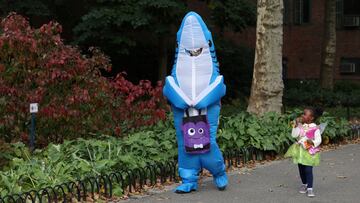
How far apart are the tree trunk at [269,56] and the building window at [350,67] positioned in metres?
16.4

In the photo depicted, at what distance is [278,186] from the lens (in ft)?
26.2

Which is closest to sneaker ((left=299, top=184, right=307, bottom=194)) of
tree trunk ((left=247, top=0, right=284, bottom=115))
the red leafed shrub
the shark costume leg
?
the shark costume leg

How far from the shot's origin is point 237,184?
8.09 meters

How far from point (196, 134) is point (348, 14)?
22516 millimetres

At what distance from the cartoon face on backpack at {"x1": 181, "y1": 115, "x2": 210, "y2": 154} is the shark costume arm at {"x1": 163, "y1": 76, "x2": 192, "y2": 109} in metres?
0.19

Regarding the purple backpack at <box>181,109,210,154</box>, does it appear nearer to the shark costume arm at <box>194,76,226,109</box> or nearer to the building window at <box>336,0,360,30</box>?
the shark costume arm at <box>194,76,226,109</box>

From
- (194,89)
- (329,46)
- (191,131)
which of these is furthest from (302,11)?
(191,131)

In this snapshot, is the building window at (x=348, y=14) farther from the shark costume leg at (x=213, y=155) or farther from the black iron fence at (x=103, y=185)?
the shark costume leg at (x=213, y=155)

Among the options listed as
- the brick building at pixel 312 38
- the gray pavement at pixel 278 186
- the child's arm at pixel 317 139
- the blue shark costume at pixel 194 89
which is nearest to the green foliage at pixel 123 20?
the gray pavement at pixel 278 186

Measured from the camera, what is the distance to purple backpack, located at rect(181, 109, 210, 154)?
7.22 metres

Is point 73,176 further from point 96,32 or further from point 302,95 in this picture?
point 302,95

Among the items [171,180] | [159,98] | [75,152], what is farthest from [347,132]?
[75,152]

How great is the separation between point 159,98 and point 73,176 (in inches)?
116

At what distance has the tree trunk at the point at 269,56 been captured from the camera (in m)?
12.0
